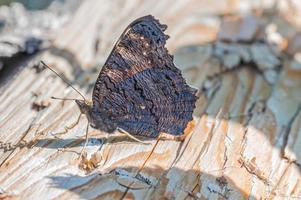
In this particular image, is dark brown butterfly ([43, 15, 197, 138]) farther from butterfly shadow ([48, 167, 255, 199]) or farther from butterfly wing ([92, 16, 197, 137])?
butterfly shadow ([48, 167, 255, 199])

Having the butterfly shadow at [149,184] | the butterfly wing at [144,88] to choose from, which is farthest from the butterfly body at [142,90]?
the butterfly shadow at [149,184]

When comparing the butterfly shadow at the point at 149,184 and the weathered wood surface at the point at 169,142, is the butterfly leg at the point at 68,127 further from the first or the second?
the butterfly shadow at the point at 149,184

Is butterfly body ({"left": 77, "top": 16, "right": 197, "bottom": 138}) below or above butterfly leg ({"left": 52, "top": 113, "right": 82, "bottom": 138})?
above

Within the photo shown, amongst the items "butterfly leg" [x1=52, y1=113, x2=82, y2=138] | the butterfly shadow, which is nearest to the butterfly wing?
"butterfly leg" [x1=52, y1=113, x2=82, y2=138]

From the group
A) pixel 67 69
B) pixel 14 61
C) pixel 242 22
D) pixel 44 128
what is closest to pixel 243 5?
pixel 242 22

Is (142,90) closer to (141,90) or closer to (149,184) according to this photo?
(141,90)

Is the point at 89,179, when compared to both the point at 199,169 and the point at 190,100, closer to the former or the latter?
the point at 199,169
